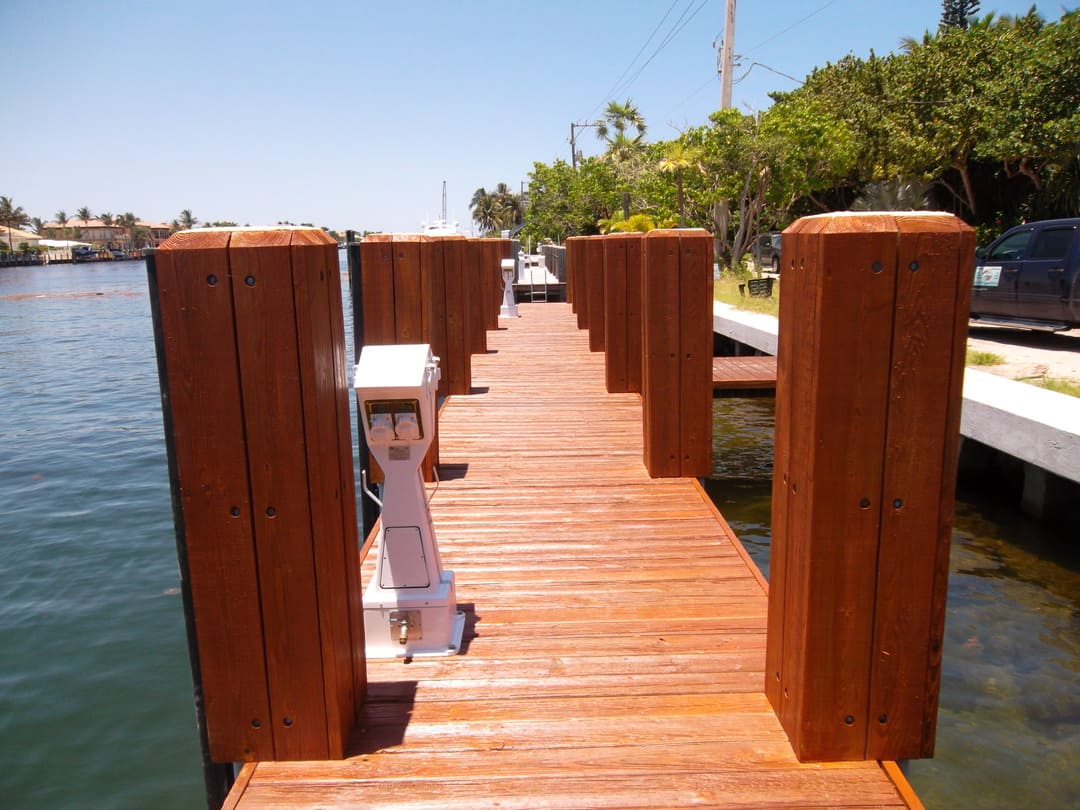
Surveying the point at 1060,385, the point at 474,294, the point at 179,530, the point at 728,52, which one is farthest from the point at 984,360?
the point at 728,52

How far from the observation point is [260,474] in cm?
259

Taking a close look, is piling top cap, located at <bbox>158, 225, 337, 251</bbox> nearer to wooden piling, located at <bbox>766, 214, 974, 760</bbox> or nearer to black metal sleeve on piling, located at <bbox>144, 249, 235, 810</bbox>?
black metal sleeve on piling, located at <bbox>144, 249, 235, 810</bbox>

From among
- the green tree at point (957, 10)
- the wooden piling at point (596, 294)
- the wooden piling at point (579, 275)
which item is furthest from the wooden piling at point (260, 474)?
the green tree at point (957, 10)

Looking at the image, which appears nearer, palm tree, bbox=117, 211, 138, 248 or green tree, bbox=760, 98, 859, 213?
green tree, bbox=760, 98, 859, 213

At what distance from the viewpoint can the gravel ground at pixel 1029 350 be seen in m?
10.2

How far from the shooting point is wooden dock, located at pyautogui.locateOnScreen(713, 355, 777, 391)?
A: 1015 cm

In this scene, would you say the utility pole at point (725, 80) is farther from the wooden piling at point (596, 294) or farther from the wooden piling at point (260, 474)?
the wooden piling at point (260, 474)

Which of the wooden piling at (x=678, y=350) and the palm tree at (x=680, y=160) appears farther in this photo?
the palm tree at (x=680, y=160)

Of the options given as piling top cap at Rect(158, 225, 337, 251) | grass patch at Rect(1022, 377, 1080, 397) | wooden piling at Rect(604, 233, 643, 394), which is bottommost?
grass patch at Rect(1022, 377, 1080, 397)

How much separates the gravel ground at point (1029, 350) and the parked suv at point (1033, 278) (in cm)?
32

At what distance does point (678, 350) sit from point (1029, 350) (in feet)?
28.4

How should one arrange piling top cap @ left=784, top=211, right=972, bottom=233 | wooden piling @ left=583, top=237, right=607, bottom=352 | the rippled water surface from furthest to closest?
wooden piling @ left=583, top=237, right=607, bottom=352 → the rippled water surface → piling top cap @ left=784, top=211, right=972, bottom=233

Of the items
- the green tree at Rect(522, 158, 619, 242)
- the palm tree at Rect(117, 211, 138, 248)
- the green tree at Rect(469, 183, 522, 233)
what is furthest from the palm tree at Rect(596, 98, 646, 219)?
the palm tree at Rect(117, 211, 138, 248)

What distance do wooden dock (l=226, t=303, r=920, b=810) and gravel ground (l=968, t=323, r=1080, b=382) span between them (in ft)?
21.3
